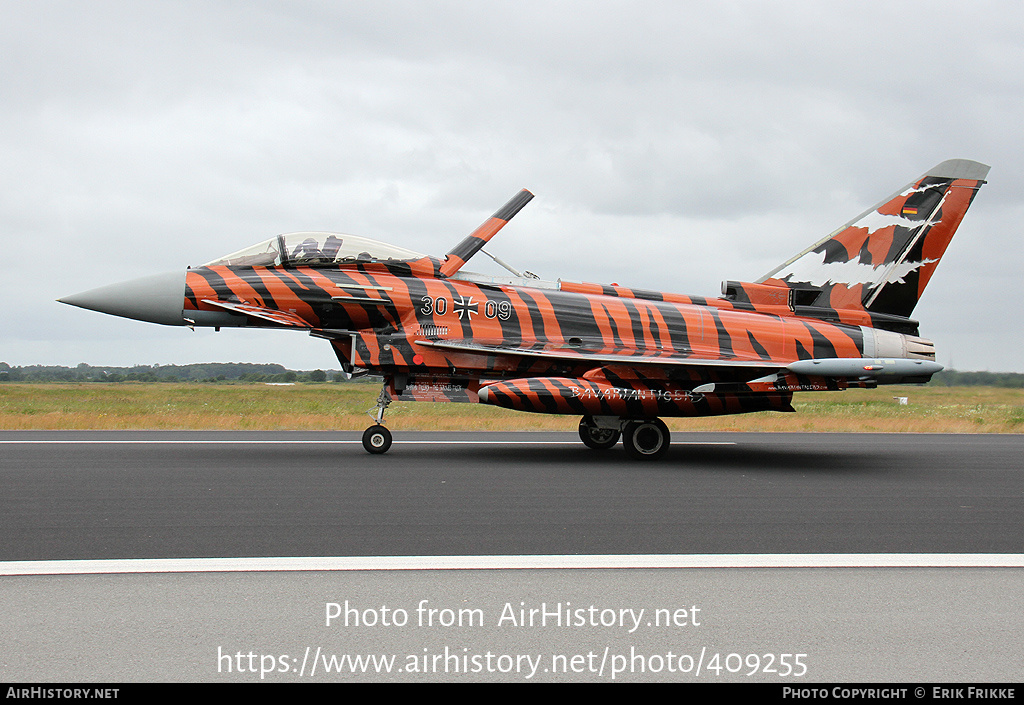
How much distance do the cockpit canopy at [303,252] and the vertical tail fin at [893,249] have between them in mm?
7824

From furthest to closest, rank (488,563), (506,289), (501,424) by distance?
(501,424), (506,289), (488,563)

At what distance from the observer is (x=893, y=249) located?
14.9 metres

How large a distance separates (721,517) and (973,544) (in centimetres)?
205

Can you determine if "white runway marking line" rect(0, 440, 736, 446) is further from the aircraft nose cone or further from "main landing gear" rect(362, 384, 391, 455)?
the aircraft nose cone

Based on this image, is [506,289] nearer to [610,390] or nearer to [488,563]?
[610,390]

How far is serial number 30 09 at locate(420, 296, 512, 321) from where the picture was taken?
13.6 m

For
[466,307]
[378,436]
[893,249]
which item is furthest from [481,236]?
[893,249]

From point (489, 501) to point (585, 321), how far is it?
609 cm

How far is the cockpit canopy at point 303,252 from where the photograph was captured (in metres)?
13.5

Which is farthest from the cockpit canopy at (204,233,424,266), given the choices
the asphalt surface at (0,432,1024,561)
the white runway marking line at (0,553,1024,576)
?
the white runway marking line at (0,553,1024,576)

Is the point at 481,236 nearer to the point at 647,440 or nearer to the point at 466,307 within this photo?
the point at 466,307

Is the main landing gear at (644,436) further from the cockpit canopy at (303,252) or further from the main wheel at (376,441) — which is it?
the cockpit canopy at (303,252)

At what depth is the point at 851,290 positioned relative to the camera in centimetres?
1506
